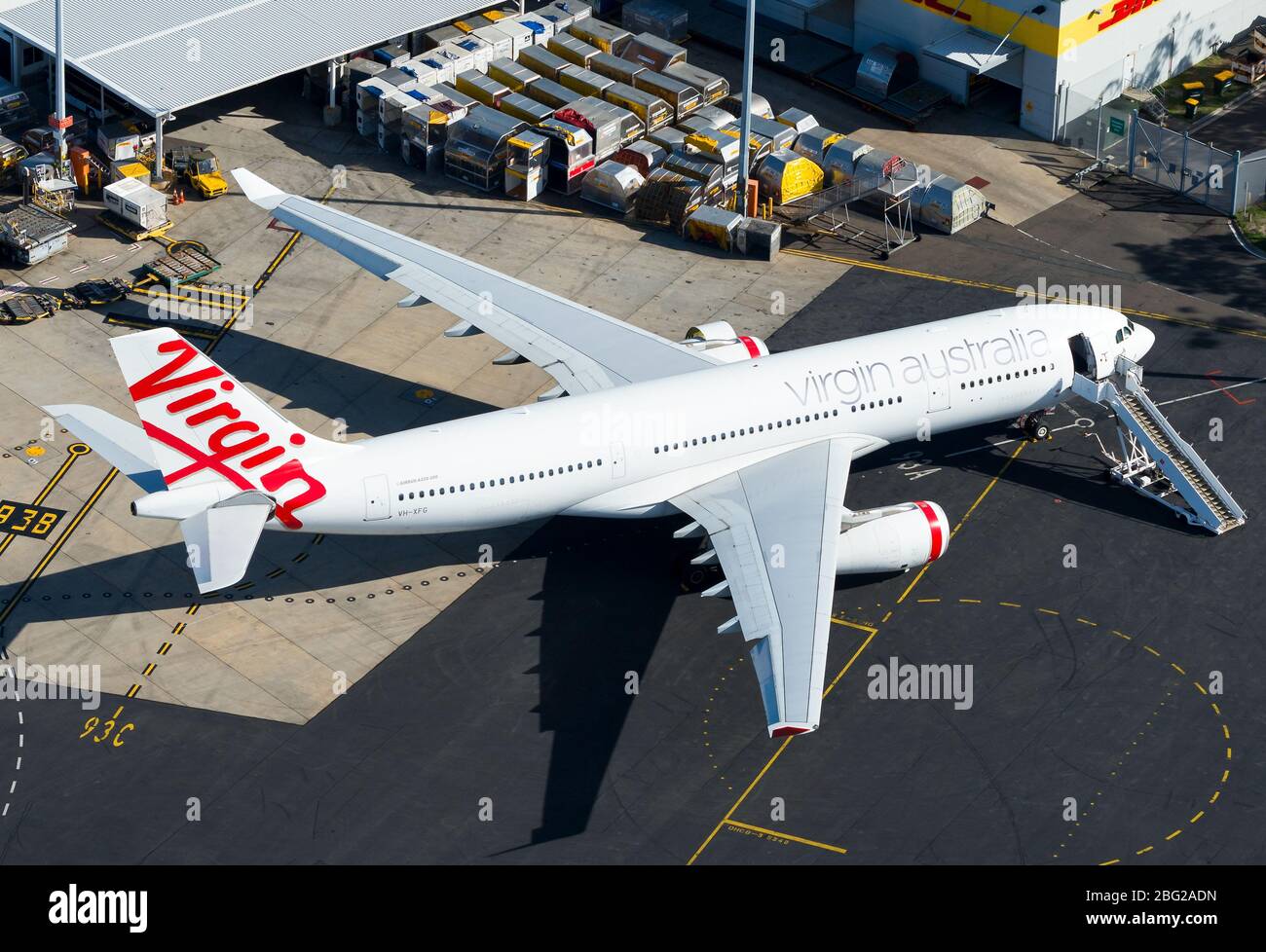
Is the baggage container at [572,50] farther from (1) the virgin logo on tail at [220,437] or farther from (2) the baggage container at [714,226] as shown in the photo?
(1) the virgin logo on tail at [220,437]


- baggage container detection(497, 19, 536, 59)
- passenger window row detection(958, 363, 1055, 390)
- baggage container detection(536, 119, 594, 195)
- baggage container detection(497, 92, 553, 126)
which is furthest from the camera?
baggage container detection(497, 19, 536, 59)

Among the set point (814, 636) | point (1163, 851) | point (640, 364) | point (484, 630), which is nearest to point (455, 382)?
point (640, 364)

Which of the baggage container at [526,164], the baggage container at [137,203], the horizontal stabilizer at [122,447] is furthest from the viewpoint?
the baggage container at [526,164]

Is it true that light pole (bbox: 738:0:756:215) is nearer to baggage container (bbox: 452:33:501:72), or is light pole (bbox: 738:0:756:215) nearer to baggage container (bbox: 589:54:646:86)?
baggage container (bbox: 589:54:646:86)

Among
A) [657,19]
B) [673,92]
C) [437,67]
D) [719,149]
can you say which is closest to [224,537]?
[719,149]

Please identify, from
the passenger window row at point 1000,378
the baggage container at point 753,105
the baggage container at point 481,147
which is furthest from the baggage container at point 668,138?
the passenger window row at point 1000,378

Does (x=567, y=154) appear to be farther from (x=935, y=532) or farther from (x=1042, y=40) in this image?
(x=935, y=532)

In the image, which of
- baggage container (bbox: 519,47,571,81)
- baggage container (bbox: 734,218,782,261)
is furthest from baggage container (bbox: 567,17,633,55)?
baggage container (bbox: 734,218,782,261)
